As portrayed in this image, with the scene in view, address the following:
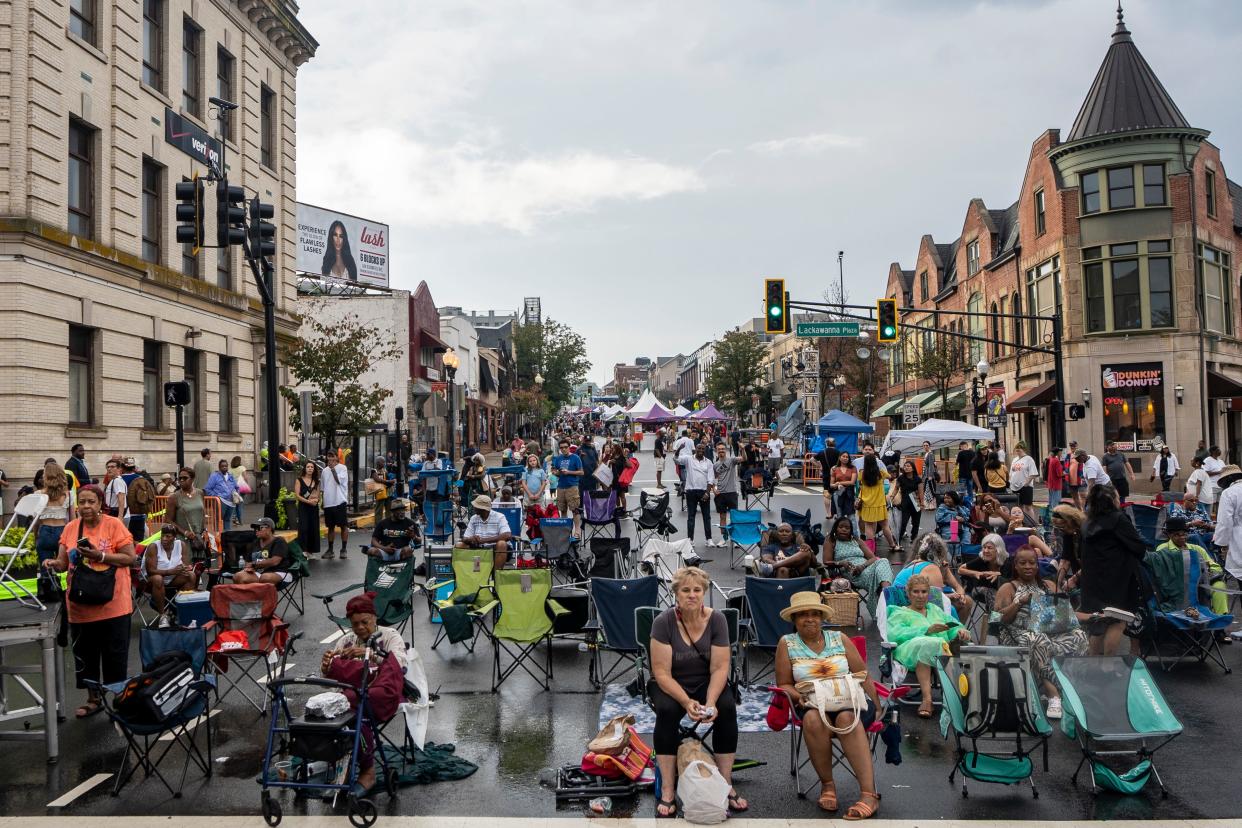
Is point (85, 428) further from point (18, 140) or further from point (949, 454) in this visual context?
point (949, 454)

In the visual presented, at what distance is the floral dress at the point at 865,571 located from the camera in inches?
417

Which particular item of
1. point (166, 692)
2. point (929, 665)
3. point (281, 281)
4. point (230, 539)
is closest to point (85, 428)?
point (230, 539)

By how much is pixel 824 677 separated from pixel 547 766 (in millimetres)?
2028

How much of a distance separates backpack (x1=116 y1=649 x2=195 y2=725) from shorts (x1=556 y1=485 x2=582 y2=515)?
12890 millimetres

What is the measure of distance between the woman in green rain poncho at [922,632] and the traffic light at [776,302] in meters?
16.2

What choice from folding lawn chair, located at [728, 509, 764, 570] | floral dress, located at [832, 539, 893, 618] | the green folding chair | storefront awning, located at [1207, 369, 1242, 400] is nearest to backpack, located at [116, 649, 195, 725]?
the green folding chair

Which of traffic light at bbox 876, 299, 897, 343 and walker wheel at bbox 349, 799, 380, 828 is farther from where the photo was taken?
traffic light at bbox 876, 299, 897, 343

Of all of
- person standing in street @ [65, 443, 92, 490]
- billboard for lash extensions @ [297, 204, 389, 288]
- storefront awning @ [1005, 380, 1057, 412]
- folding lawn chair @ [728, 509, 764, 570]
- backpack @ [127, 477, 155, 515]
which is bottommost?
folding lawn chair @ [728, 509, 764, 570]

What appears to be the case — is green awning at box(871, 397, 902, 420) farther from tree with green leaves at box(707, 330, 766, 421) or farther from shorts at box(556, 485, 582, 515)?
shorts at box(556, 485, 582, 515)

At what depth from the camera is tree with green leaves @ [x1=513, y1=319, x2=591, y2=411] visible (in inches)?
3039

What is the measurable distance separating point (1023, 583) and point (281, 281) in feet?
84.4

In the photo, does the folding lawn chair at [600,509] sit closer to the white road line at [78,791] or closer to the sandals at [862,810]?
the white road line at [78,791]

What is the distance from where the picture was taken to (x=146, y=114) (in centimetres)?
2098

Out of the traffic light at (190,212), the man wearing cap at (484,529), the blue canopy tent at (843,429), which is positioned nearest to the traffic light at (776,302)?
the blue canopy tent at (843,429)
